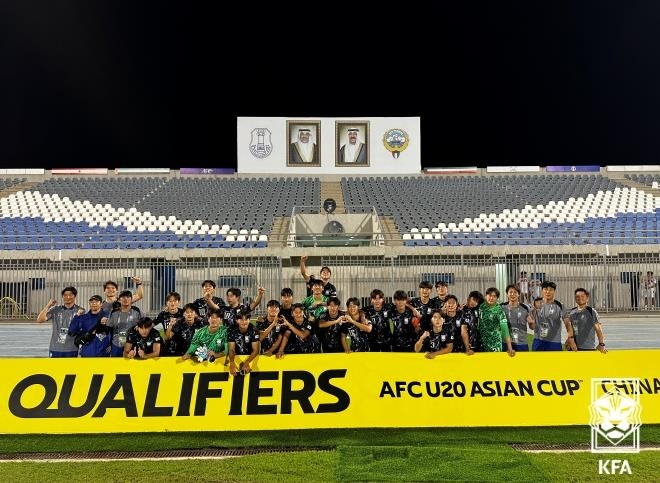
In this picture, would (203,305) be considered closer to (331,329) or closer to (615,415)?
(331,329)

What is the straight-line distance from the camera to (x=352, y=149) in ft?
108

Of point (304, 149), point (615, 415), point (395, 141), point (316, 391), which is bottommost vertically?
point (615, 415)

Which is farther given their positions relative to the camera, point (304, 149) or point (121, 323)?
point (304, 149)

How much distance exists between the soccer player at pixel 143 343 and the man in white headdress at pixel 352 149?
27349mm

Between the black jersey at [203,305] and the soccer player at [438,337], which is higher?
the black jersey at [203,305]

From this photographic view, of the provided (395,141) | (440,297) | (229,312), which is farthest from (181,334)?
(395,141)

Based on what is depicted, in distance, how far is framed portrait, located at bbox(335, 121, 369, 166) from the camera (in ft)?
107

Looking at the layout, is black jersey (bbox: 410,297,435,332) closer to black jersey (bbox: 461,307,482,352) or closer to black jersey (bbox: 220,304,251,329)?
black jersey (bbox: 461,307,482,352)

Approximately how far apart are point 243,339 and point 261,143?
1073 inches

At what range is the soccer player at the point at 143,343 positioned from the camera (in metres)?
6.40

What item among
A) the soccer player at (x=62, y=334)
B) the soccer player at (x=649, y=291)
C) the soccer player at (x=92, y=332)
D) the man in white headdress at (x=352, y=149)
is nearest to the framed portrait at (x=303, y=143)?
the man in white headdress at (x=352, y=149)

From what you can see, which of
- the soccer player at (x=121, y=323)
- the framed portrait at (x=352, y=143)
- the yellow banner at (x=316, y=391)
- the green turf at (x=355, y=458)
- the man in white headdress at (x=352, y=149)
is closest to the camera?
the green turf at (x=355, y=458)

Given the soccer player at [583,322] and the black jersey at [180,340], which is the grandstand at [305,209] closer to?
the soccer player at [583,322]

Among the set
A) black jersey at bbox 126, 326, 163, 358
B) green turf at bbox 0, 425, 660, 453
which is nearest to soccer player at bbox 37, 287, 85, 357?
black jersey at bbox 126, 326, 163, 358
